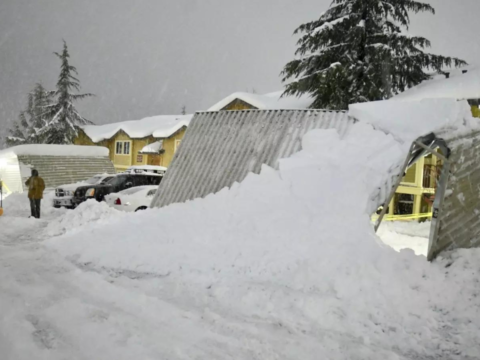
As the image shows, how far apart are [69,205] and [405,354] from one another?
1352 cm

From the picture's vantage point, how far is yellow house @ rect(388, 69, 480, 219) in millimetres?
15156

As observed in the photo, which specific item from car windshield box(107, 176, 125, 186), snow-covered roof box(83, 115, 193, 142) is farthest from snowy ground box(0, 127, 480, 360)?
snow-covered roof box(83, 115, 193, 142)

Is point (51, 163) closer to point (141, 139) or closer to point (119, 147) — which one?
point (141, 139)

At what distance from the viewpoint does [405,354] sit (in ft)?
14.2

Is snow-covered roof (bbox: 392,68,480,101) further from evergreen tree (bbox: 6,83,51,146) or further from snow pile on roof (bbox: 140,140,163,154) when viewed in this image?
evergreen tree (bbox: 6,83,51,146)

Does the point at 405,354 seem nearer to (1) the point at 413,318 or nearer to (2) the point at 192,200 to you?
(1) the point at 413,318

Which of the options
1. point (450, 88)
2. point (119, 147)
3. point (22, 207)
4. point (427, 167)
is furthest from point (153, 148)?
point (450, 88)

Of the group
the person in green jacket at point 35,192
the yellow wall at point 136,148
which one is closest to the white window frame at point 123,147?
the yellow wall at point 136,148

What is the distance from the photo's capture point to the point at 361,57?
59.3ft

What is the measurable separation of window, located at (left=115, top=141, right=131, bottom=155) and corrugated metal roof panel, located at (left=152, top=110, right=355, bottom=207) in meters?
27.8

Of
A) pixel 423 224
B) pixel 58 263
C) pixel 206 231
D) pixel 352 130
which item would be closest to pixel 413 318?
pixel 206 231

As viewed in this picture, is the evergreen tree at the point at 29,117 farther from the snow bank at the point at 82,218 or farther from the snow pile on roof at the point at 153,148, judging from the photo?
the snow bank at the point at 82,218

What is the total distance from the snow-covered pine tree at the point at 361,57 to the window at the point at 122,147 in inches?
875

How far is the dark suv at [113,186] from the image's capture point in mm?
14885
